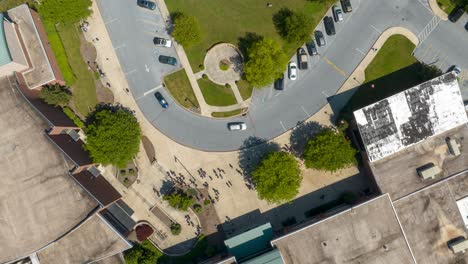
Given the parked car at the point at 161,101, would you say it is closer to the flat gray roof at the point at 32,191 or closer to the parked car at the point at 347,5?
the flat gray roof at the point at 32,191

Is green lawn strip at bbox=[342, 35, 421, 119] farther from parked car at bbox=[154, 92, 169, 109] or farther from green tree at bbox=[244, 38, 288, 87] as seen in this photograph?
parked car at bbox=[154, 92, 169, 109]

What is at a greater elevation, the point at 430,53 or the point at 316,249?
the point at 430,53

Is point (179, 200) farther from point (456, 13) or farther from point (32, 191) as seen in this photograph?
point (456, 13)

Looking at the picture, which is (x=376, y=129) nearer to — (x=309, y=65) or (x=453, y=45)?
(x=309, y=65)

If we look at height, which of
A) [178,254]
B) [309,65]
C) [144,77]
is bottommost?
[178,254]

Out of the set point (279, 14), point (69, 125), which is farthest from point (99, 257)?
point (279, 14)
